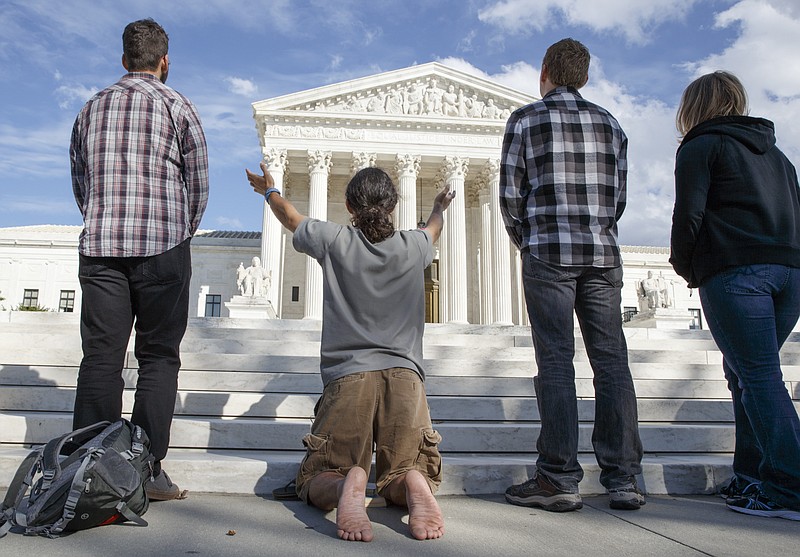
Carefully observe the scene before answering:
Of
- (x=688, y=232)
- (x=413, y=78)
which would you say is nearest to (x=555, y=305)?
(x=688, y=232)

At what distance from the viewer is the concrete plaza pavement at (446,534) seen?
2.49 metres

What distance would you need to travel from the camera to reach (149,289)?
3561 millimetres

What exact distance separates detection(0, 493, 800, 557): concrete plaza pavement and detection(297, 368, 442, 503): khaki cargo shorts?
24cm

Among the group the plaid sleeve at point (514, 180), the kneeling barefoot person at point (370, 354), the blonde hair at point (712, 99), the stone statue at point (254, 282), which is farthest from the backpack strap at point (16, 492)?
the stone statue at point (254, 282)

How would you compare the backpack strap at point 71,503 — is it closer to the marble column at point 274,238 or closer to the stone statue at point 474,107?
the marble column at point 274,238

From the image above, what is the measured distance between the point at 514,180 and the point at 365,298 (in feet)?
4.15

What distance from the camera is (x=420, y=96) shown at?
32031 mm

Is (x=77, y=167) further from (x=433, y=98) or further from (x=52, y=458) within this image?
(x=433, y=98)

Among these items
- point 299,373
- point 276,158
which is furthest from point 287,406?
point 276,158

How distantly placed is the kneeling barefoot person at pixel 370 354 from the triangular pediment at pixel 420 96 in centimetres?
2850

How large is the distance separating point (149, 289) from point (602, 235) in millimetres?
2630

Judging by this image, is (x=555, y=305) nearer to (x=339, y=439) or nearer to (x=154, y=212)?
(x=339, y=439)

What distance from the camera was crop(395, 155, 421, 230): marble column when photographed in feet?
97.6

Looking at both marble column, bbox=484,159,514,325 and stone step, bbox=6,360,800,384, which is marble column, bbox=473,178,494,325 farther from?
stone step, bbox=6,360,800,384
